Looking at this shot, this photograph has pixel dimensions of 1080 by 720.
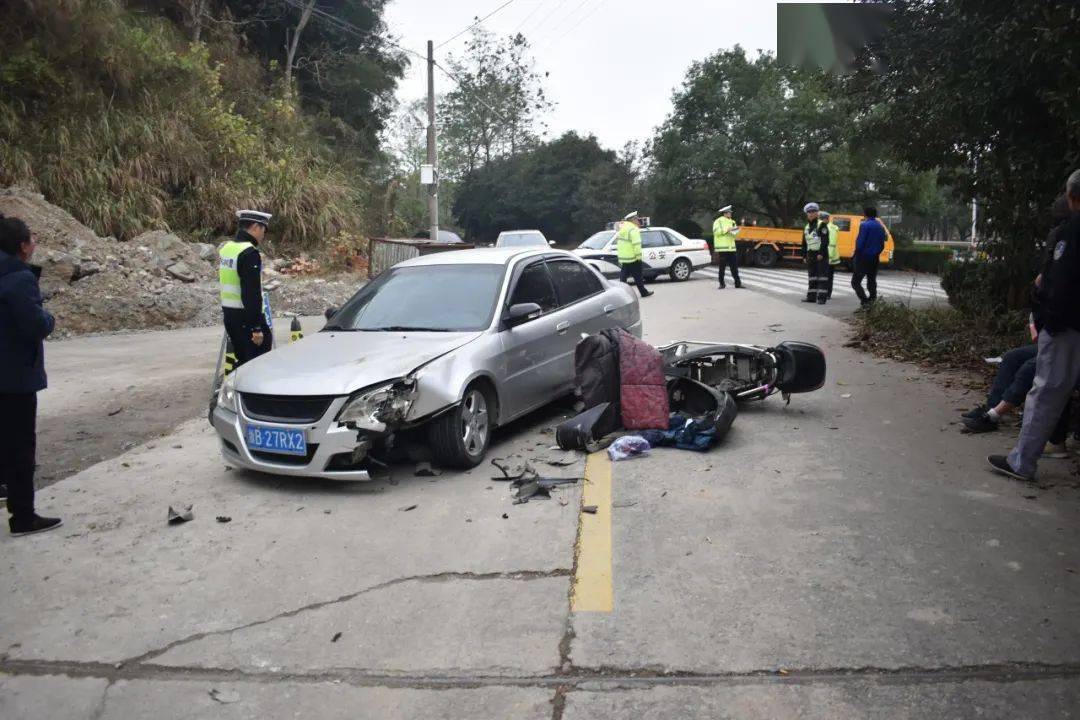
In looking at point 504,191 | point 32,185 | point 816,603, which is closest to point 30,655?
point 816,603

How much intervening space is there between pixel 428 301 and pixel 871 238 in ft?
31.8

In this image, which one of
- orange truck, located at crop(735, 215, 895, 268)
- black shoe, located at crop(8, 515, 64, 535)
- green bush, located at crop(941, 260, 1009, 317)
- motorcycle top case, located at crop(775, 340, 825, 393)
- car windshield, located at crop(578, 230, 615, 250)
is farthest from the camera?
orange truck, located at crop(735, 215, 895, 268)

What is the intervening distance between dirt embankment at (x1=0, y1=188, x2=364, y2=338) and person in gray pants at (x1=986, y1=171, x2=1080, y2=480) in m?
13.2

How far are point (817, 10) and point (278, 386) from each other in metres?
4.43

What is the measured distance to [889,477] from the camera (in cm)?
561

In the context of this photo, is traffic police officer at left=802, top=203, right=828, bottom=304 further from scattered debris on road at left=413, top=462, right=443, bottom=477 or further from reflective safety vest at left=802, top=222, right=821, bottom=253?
scattered debris on road at left=413, top=462, right=443, bottom=477

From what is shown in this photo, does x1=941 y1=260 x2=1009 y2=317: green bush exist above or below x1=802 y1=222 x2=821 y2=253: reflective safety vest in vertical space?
below

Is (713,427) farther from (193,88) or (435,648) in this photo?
(193,88)

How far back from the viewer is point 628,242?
17.8 meters

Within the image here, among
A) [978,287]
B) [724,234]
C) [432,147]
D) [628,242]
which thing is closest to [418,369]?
[978,287]

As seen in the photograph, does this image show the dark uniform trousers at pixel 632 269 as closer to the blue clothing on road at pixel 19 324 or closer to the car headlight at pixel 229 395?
the car headlight at pixel 229 395

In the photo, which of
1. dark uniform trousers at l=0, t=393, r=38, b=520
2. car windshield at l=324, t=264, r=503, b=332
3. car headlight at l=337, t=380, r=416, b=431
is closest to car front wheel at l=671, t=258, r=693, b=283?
car windshield at l=324, t=264, r=503, b=332

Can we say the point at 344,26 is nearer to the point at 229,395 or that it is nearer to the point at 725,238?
the point at 725,238

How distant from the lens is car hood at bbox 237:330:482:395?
18.5 feet
